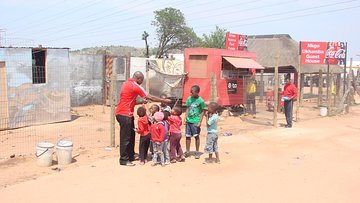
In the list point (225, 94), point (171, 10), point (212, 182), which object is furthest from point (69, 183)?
point (171, 10)

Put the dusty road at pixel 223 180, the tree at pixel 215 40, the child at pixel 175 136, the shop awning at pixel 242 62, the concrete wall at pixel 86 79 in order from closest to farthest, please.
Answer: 1. the dusty road at pixel 223 180
2. the child at pixel 175 136
3. the shop awning at pixel 242 62
4. the concrete wall at pixel 86 79
5. the tree at pixel 215 40

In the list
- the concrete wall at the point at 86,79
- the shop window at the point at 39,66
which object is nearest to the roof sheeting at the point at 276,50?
the concrete wall at the point at 86,79

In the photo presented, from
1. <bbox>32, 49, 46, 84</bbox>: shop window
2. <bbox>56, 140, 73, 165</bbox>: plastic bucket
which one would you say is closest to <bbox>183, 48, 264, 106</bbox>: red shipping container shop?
<bbox>32, 49, 46, 84</bbox>: shop window

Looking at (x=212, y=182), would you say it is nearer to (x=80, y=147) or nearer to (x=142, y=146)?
(x=142, y=146)

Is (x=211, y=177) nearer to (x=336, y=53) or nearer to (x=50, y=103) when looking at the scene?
(x=50, y=103)

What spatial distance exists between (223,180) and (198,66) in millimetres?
9594

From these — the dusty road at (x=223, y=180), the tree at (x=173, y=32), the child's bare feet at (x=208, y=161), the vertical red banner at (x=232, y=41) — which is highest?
the tree at (x=173, y=32)

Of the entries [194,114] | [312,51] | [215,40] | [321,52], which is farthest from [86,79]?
[215,40]

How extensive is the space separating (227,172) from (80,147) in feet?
13.9

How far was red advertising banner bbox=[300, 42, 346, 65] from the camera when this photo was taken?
19203mm

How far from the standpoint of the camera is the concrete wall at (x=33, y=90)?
513 inches

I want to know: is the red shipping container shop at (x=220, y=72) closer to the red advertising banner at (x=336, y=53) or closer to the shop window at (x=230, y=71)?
the shop window at (x=230, y=71)

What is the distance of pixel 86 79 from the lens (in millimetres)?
18859

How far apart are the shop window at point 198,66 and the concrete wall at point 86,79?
563 centimetres
